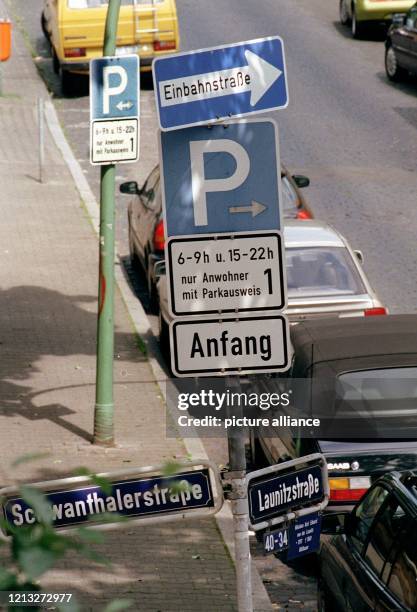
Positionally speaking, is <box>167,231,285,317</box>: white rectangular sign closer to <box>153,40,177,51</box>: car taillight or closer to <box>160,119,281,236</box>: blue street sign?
<box>160,119,281,236</box>: blue street sign

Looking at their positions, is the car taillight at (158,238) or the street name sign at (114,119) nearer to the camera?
the street name sign at (114,119)

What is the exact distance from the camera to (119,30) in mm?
24797

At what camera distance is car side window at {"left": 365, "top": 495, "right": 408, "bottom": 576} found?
20.6 feet

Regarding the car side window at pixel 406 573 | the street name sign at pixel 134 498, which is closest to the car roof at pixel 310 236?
the car side window at pixel 406 573

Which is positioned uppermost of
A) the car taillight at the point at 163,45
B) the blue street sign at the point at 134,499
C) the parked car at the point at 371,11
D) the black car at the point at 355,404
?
the blue street sign at the point at 134,499

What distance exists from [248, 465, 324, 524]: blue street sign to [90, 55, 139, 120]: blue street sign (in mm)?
6270

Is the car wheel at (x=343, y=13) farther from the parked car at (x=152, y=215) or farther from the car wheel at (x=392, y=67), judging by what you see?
the parked car at (x=152, y=215)

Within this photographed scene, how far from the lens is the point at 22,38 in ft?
103

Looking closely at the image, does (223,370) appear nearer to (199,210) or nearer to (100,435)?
(199,210)

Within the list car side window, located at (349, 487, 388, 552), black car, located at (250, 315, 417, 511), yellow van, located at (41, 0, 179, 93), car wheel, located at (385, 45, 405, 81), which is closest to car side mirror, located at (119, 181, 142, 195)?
black car, located at (250, 315, 417, 511)

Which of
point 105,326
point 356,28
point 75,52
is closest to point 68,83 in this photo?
point 75,52

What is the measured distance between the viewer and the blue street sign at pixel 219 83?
18.5 ft

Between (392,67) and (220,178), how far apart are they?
22.4 meters

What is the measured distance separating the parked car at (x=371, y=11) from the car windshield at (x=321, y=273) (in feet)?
58.0
